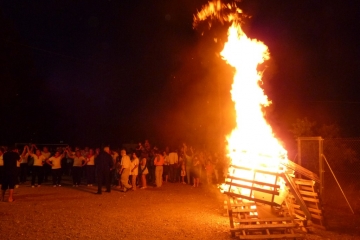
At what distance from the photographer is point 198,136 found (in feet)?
100

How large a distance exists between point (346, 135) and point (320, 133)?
19.2 ft

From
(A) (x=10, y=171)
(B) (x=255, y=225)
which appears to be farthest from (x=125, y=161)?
(B) (x=255, y=225)

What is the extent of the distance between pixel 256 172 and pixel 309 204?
2.25 m

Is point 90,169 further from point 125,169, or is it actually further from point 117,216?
point 117,216

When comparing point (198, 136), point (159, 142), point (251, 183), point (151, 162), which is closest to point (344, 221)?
point (251, 183)

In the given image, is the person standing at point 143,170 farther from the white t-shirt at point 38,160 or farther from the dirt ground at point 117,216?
the white t-shirt at point 38,160

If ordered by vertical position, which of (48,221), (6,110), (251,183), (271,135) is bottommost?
(48,221)

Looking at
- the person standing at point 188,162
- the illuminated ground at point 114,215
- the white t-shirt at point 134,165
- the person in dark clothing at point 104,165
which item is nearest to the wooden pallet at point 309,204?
the illuminated ground at point 114,215

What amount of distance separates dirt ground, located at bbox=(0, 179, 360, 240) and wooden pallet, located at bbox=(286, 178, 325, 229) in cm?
58

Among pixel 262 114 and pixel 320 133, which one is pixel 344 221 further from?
pixel 320 133

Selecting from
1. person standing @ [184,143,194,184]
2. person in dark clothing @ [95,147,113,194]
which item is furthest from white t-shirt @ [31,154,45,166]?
person standing @ [184,143,194,184]

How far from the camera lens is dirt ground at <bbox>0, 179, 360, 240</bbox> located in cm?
887

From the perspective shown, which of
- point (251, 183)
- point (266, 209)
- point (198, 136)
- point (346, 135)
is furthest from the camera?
point (198, 136)

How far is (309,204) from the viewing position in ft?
34.1
